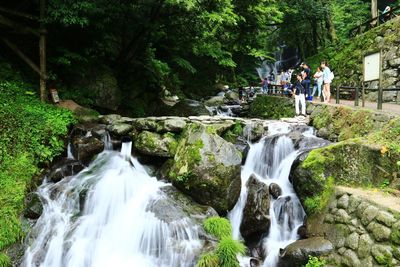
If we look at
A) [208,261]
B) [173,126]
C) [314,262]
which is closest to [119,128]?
[173,126]

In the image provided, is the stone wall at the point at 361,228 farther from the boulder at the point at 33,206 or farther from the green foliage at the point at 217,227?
the boulder at the point at 33,206

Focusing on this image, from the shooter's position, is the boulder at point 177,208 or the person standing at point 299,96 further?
the person standing at point 299,96

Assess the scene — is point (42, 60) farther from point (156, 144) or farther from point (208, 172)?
point (208, 172)

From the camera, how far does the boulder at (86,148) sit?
1052 cm

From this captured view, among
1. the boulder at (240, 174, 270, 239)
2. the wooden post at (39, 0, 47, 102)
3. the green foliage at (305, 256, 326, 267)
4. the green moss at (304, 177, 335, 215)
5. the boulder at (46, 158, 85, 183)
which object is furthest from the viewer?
the wooden post at (39, 0, 47, 102)

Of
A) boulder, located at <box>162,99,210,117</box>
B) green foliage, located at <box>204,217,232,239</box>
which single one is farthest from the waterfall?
boulder, located at <box>162,99,210,117</box>

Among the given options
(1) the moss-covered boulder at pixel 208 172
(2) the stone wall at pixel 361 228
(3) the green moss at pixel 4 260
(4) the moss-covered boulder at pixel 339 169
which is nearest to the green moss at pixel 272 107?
(4) the moss-covered boulder at pixel 339 169

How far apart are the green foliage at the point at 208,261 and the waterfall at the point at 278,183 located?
184 cm

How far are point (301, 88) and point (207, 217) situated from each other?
8190 mm

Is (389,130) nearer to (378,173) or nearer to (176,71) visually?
(378,173)

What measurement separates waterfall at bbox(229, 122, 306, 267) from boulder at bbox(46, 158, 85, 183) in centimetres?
475

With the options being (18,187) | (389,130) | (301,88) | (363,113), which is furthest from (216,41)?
(18,187)

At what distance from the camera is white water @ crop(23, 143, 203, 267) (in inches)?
300

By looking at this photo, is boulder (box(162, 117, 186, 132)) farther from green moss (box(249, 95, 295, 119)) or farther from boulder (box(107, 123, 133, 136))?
green moss (box(249, 95, 295, 119))
